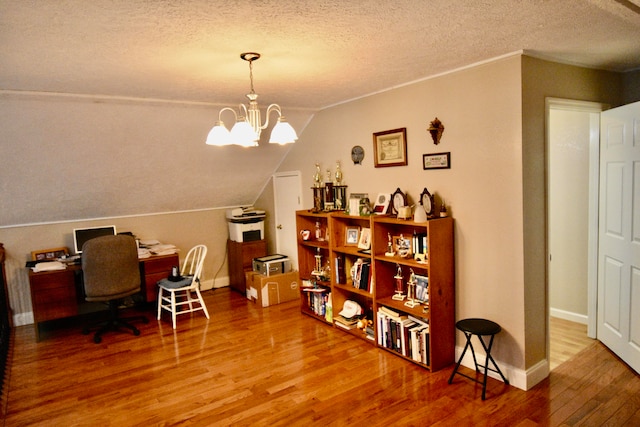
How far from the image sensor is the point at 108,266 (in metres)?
4.03

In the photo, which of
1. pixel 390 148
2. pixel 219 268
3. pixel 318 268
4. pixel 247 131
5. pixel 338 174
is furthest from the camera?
pixel 219 268

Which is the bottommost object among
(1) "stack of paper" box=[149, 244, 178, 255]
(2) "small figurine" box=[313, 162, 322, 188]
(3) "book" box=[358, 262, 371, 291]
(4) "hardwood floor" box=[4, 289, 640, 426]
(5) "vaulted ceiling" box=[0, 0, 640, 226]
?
(4) "hardwood floor" box=[4, 289, 640, 426]

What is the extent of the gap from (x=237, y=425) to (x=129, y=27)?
7.82 feet

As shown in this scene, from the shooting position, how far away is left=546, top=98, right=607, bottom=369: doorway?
141 inches

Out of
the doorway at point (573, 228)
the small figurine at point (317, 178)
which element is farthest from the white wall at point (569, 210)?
the small figurine at point (317, 178)

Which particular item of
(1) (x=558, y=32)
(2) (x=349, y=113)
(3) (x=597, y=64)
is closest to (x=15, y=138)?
(2) (x=349, y=113)

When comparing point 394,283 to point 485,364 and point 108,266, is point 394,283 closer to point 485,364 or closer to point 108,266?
point 485,364

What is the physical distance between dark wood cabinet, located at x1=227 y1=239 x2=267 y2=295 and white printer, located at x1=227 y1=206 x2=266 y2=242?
75 mm

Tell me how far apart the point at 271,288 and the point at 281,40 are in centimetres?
343

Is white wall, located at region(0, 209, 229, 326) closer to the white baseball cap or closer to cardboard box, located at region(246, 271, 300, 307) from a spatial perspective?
cardboard box, located at region(246, 271, 300, 307)

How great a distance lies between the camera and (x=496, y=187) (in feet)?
9.73

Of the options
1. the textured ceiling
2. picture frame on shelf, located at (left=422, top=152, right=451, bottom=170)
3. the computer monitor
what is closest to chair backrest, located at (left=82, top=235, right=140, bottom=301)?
the computer monitor

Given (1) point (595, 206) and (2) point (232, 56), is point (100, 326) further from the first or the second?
(1) point (595, 206)

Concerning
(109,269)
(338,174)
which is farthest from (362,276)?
(109,269)
